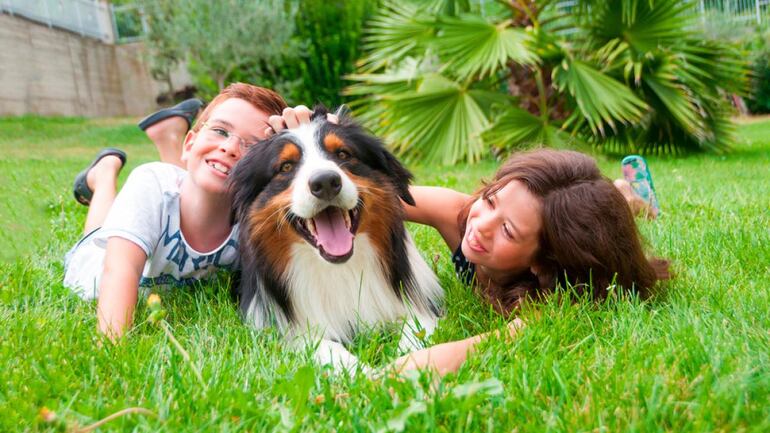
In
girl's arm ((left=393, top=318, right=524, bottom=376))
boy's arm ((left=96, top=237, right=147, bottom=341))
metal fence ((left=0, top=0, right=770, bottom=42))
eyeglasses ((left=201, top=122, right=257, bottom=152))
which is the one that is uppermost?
metal fence ((left=0, top=0, right=770, bottom=42))

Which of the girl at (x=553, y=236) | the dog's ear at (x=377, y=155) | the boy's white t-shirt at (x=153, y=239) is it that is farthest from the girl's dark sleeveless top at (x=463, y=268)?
the boy's white t-shirt at (x=153, y=239)

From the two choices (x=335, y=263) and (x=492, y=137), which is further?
(x=492, y=137)

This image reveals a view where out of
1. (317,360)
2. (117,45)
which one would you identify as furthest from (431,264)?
(117,45)

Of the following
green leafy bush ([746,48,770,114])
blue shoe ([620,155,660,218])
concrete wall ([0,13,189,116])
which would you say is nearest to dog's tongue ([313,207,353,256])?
blue shoe ([620,155,660,218])

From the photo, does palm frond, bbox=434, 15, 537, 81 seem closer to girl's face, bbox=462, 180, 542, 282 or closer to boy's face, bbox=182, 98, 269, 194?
boy's face, bbox=182, 98, 269, 194

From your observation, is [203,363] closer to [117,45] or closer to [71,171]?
[71,171]

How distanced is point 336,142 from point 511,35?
5606mm

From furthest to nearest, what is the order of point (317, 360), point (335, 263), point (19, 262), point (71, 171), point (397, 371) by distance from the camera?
1. point (71, 171)
2. point (19, 262)
3. point (335, 263)
4. point (317, 360)
5. point (397, 371)

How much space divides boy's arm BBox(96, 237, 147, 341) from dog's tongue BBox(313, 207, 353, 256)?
779 millimetres

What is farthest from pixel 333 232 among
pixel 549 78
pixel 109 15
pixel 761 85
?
pixel 109 15

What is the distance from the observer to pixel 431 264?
3559mm

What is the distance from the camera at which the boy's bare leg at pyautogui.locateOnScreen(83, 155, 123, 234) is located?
3.86m

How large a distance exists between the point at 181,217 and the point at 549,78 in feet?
21.2

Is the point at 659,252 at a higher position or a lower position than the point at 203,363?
lower
